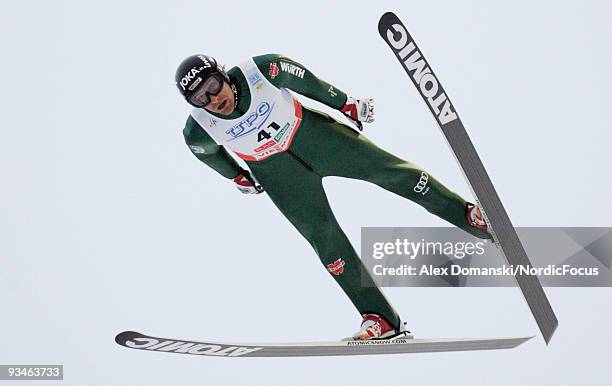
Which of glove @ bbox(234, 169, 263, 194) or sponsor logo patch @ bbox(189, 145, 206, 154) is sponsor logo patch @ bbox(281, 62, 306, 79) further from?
glove @ bbox(234, 169, 263, 194)

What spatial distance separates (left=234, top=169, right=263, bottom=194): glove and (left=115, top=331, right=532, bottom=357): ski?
35.1 inches

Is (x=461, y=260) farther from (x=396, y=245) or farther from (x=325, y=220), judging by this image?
(x=325, y=220)

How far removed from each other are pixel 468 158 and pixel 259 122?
1.11 m

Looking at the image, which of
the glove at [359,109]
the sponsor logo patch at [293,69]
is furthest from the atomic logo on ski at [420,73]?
the sponsor logo patch at [293,69]

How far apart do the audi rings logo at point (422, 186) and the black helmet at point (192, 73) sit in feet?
4.26

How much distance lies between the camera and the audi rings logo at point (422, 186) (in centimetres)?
459

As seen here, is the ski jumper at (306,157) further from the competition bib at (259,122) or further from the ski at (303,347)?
the ski at (303,347)

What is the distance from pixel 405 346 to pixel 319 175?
3.54 feet

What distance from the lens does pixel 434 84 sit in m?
4.23

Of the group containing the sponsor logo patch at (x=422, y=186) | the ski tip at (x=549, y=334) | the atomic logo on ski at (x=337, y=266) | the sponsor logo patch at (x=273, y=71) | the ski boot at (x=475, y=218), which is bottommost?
the ski tip at (x=549, y=334)

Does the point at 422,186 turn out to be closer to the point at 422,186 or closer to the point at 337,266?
the point at 422,186

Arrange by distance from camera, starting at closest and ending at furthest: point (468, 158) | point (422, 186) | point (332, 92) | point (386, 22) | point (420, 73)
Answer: point (386, 22) → point (420, 73) → point (468, 158) → point (332, 92) → point (422, 186)

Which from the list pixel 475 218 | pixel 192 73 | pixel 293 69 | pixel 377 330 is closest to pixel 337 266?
pixel 377 330

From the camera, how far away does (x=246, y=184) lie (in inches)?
189
